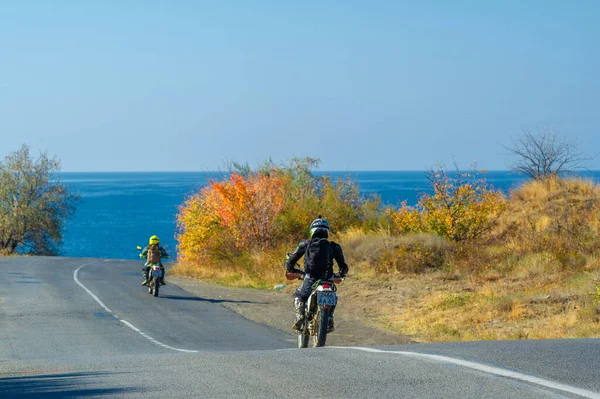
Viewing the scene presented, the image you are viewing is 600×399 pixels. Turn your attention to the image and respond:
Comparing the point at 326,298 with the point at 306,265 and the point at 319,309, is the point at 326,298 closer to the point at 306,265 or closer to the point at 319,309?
the point at 319,309

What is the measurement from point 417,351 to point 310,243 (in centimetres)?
297

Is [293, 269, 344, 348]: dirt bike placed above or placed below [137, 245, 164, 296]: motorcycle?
above

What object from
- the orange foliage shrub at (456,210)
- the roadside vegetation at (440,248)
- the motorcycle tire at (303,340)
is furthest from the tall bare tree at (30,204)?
the motorcycle tire at (303,340)

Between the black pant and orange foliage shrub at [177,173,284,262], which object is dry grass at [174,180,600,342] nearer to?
orange foliage shrub at [177,173,284,262]

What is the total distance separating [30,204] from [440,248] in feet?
160

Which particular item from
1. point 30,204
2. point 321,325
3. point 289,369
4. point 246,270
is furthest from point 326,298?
point 30,204

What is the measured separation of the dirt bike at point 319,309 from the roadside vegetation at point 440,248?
433 centimetres

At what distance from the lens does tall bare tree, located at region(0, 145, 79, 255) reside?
6581 centimetres

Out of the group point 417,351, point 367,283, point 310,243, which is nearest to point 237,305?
point 367,283

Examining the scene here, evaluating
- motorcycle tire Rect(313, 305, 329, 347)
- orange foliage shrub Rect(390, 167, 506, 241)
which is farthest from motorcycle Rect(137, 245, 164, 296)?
motorcycle tire Rect(313, 305, 329, 347)

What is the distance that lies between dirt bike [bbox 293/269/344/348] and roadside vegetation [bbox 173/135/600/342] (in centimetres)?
433

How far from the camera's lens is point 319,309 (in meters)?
12.2

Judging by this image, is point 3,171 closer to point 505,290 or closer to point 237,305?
point 237,305

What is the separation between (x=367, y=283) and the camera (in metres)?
24.0
